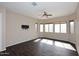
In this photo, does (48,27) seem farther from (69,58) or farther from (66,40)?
(69,58)

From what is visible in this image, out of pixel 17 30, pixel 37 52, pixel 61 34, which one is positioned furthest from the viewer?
pixel 61 34

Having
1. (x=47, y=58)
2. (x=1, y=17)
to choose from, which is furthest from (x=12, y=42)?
(x=47, y=58)

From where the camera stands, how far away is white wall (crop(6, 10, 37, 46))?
5.08 meters

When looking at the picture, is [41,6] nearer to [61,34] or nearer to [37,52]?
[37,52]

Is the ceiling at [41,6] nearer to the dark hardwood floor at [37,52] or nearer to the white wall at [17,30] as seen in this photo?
the white wall at [17,30]

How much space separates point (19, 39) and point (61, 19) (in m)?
3.75

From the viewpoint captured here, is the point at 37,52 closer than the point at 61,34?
Yes

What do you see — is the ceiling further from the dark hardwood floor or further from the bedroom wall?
the dark hardwood floor

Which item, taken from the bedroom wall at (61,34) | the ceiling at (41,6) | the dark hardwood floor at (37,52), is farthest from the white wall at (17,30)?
the bedroom wall at (61,34)

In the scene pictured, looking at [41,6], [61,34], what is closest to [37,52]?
[41,6]

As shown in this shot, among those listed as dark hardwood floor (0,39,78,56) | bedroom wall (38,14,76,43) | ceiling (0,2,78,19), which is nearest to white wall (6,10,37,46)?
ceiling (0,2,78,19)

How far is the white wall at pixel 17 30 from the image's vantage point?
5076 millimetres

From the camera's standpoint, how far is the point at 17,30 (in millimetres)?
6051

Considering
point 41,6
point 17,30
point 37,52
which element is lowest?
point 37,52
